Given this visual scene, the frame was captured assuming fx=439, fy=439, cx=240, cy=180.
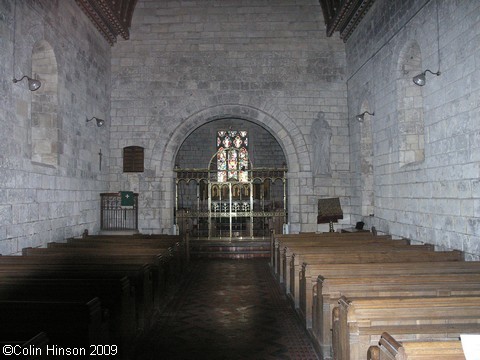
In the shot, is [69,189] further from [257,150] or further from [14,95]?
[257,150]

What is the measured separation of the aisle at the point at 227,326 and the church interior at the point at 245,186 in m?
0.04

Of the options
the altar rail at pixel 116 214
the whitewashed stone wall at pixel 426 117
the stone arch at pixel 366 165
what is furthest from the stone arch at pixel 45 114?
the stone arch at pixel 366 165

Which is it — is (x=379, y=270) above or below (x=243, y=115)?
below

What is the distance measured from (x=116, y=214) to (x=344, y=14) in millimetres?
7866

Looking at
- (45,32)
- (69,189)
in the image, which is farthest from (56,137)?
(45,32)

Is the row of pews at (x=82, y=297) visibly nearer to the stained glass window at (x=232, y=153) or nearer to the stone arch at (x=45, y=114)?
the stone arch at (x=45, y=114)

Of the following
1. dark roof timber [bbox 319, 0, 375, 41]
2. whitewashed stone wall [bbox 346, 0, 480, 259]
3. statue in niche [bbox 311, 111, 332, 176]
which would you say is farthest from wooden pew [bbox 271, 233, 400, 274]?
dark roof timber [bbox 319, 0, 375, 41]

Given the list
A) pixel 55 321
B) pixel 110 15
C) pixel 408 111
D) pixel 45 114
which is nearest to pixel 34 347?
pixel 55 321

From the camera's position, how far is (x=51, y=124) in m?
8.80

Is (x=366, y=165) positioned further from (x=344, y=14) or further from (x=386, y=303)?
(x=386, y=303)

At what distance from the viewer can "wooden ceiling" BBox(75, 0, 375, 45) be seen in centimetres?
1040

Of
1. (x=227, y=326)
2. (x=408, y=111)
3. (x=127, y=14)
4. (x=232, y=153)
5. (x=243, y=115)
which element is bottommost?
(x=227, y=326)

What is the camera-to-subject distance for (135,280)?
5.08 meters

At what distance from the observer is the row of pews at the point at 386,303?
2.96 m
